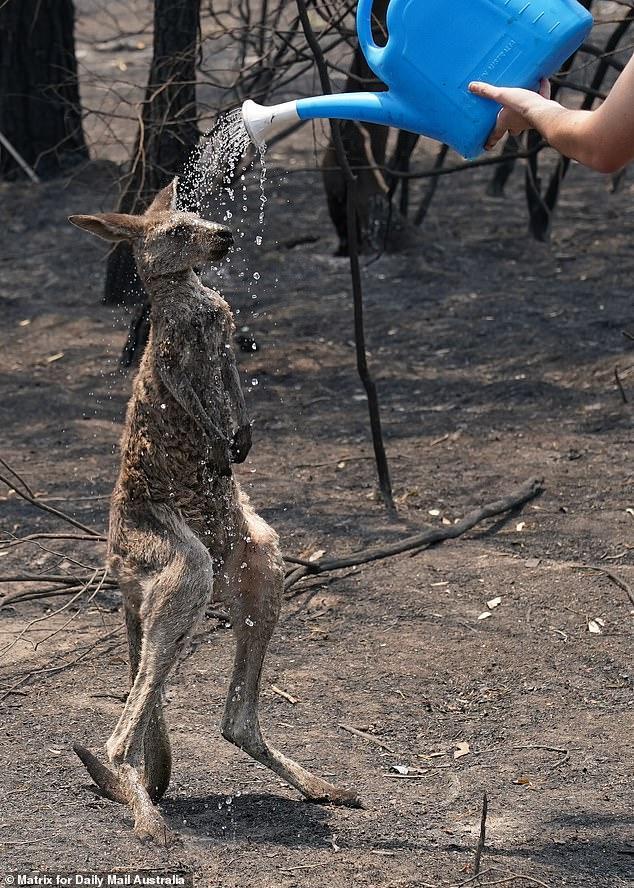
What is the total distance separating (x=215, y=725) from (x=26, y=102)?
8.93m

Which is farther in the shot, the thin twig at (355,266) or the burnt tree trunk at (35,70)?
the burnt tree trunk at (35,70)

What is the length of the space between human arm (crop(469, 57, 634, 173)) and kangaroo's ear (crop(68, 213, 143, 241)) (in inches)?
44.0

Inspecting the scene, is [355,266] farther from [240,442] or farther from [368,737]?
[368,737]

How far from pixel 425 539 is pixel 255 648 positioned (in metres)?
2.14

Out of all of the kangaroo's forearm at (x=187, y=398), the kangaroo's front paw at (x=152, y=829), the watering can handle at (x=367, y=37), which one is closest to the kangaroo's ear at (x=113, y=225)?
the kangaroo's forearm at (x=187, y=398)

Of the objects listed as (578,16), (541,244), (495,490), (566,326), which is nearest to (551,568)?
(495,490)

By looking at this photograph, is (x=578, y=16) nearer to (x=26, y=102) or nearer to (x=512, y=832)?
(x=512, y=832)

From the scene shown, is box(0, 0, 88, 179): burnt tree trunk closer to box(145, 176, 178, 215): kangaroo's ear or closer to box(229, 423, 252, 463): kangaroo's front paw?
box(145, 176, 178, 215): kangaroo's ear

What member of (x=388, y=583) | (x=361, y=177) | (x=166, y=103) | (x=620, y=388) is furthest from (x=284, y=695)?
(x=361, y=177)

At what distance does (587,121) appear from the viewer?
303 centimetres

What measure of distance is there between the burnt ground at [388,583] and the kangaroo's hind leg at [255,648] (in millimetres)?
113

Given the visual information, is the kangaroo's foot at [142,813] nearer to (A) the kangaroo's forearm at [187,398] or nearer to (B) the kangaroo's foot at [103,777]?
(B) the kangaroo's foot at [103,777]

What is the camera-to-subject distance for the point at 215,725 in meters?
4.77

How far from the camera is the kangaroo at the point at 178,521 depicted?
3.83m
